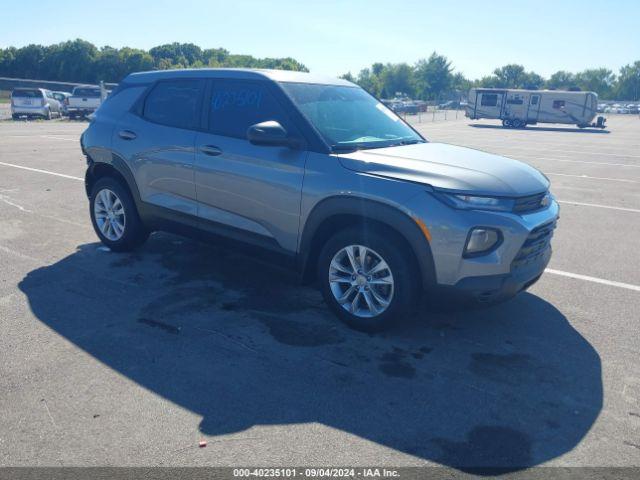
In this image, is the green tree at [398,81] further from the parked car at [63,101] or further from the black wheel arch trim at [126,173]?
the black wheel arch trim at [126,173]

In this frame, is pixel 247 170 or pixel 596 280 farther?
pixel 596 280

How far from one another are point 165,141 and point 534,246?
341 centimetres

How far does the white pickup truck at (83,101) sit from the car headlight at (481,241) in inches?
1108

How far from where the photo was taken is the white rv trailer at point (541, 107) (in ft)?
126

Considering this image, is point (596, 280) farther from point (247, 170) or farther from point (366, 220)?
point (247, 170)

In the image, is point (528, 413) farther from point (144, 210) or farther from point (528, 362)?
point (144, 210)

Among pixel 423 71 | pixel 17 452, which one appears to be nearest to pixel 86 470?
pixel 17 452

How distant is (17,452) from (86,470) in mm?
409

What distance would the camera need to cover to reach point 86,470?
2.65 meters

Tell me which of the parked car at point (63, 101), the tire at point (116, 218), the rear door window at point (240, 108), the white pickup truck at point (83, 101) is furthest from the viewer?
the parked car at point (63, 101)

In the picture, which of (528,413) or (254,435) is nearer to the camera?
(254,435)

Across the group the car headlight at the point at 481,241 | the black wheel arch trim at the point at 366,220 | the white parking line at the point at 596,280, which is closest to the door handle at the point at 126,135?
the black wheel arch trim at the point at 366,220

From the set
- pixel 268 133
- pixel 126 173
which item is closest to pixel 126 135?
pixel 126 173

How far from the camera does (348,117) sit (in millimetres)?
4824
